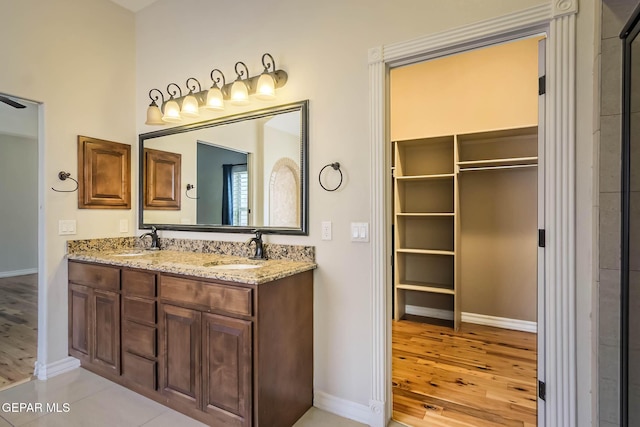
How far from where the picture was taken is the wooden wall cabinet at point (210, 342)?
167cm

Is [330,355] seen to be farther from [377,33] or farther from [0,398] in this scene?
[0,398]

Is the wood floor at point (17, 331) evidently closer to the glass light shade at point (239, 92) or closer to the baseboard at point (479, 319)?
the glass light shade at point (239, 92)

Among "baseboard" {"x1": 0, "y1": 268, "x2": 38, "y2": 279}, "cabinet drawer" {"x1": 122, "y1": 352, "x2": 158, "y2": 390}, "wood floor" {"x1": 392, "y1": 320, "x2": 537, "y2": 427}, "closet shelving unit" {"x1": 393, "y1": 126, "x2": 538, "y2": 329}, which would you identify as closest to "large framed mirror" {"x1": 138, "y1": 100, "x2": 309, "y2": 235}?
"cabinet drawer" {"x1": 122, "y1": 352, "x2": 158, "y2": 390}

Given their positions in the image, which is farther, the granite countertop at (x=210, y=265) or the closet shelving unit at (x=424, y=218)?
the closet shelving unit at (x=424, y=218)

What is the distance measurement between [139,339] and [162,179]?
1.43 metres

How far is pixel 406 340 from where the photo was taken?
10.1 feet

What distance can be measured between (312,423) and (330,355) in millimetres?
387

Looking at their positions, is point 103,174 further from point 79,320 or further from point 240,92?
point 240,92

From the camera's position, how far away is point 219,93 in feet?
7.81

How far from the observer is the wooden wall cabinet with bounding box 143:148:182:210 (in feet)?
9.34

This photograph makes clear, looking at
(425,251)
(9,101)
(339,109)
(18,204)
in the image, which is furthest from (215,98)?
(18,204)

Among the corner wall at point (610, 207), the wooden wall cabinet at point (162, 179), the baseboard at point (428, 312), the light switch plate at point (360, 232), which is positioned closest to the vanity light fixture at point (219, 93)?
the wooden wall cabinet at point (162, 179)

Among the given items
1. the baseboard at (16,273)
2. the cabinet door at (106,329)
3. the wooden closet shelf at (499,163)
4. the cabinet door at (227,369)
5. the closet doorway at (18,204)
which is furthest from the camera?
the baseboard at (16,273)

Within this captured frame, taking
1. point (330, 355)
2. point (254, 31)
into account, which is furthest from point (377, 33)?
point (330, 355)
